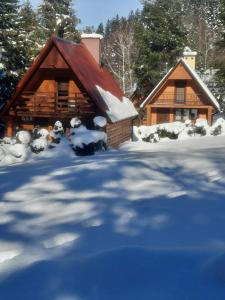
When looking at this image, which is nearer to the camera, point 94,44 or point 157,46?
point 94,44

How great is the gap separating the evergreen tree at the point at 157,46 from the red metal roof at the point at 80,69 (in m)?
12.1

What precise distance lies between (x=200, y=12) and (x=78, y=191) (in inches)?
3809

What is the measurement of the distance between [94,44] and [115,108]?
6.43 metres

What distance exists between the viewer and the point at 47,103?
24.7m

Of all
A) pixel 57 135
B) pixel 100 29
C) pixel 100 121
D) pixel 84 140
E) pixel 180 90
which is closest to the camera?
pixel 84 140

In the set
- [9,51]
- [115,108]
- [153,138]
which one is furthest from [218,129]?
[9,51]

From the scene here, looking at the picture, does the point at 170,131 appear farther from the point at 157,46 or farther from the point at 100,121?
the point at 157,46

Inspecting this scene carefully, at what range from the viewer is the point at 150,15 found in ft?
134

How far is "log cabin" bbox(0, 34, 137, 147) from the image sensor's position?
910 inches

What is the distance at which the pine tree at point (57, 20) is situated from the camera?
1517 inches

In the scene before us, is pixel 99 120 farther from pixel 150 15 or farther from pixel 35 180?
pixel 150 15

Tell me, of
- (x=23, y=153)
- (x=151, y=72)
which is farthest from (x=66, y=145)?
(x=151, y=72)

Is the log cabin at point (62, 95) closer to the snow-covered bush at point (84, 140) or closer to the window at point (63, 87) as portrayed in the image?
the window at point (63, 87)

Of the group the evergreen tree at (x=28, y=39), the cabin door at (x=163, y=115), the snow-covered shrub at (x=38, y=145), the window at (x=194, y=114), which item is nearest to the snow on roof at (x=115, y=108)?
the snow-covered shrub at (x=38, y=145)
